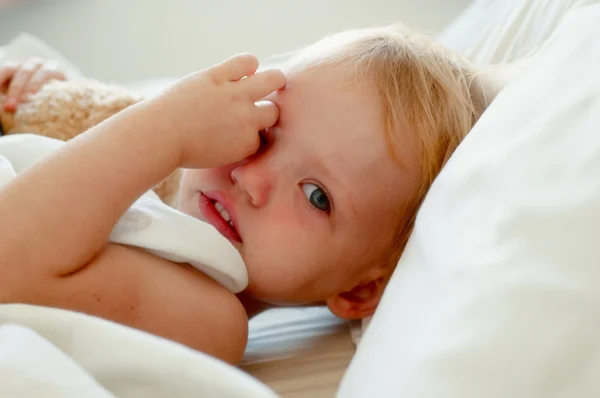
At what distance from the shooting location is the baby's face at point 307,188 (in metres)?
0.76

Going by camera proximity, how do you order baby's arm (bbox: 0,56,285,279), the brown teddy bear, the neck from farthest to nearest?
1. the brown teddy bear
2. the neck
3. baby's arm (bbox: 0,56,285,279)

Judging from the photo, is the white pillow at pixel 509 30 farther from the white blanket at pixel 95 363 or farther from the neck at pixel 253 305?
the white blanket at pixel 95 363


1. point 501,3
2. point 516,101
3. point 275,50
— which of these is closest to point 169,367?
point 516,101

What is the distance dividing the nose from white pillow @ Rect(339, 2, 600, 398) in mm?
220

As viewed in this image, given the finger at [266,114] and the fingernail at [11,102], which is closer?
the finger at [266,114]

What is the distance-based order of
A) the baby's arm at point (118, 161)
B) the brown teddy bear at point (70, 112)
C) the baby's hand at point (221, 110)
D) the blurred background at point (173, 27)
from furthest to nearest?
the blurred background at point (173, 27)
the brown teddy bear at point (70, 112)
the baby's hand at point (221, 110)
the baby's arm at point (118, 161)

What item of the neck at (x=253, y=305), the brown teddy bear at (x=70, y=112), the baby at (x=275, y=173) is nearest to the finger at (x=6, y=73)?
the brown teddy bear at (x=70, y=112)

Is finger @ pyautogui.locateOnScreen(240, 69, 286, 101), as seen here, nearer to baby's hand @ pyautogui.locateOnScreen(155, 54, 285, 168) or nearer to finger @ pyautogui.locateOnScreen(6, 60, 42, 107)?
baby's hand @ pyautogui.locateOnScreen(155, 54, 285, 168)

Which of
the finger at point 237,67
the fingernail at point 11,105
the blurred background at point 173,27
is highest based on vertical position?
the finger at point 237,67

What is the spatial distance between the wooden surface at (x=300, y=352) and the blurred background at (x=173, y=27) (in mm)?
1296

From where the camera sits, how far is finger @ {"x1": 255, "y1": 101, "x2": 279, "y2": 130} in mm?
755

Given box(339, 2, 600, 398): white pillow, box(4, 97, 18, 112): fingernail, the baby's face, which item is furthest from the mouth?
box(4, 97, 18, 112): fingernail

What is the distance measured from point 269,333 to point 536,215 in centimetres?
50

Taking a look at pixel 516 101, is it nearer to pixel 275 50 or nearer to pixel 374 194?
pixel 374 194
